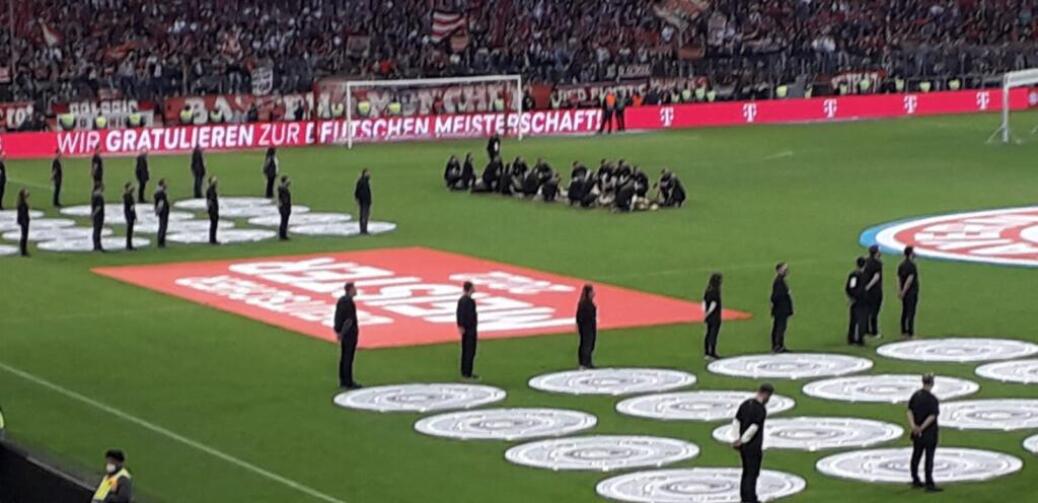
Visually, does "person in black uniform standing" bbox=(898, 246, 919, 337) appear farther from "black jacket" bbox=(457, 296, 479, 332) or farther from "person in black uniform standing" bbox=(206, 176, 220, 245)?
"person in black uniform standing" bbox=(206, 176, 220, 245)

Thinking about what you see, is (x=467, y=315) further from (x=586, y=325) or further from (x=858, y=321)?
(x=858, y=321)

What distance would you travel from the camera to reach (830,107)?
8275cm

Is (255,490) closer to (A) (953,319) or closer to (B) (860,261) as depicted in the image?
(B) (860,261)

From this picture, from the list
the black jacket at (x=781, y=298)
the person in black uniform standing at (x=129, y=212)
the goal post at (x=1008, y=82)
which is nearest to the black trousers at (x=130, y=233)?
the person in black uniform standing at (x=129, y=212)

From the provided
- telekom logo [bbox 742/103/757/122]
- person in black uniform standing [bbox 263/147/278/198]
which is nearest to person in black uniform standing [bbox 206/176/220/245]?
person in black uniform standing [bbox 263/147/278/198]

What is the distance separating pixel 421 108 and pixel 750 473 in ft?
175

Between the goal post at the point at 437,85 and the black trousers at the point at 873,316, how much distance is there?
35802 millimetres

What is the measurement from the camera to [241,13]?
8644 centimetres

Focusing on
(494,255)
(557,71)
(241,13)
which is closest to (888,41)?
(557,71)

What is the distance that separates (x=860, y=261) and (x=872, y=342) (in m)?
1.27

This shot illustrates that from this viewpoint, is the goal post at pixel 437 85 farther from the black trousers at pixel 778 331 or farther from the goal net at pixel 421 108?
the black trousers at pixel 778 331

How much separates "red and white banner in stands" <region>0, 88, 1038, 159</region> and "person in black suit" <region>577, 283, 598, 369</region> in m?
39.0

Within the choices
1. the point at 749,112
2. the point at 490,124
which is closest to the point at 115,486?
the point at 490,124

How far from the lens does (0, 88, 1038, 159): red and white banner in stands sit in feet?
229
